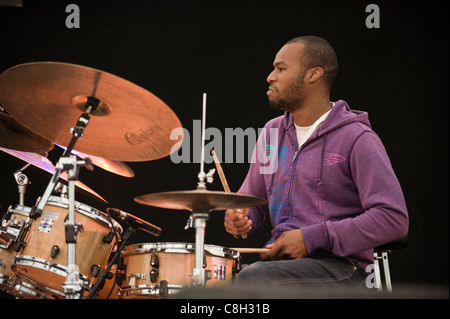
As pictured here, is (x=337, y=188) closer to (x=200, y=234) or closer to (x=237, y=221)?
(x=237, y=221)

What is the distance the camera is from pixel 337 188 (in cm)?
213

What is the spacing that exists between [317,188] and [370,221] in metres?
0.30

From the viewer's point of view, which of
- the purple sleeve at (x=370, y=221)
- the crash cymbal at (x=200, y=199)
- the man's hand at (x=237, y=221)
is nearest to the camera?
the crash cymbal at (x=200, y=199)

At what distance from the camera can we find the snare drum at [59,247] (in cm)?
242

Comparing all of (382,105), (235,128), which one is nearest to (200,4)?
(235,128)

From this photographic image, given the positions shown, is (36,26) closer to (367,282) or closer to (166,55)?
(166,55)

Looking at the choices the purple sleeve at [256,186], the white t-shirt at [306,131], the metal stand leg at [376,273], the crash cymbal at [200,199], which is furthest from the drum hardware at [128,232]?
the metal stand leg at [376,273]

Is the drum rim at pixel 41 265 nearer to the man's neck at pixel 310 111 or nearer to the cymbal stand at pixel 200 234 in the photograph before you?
the cymbal stand at pixel 200 234

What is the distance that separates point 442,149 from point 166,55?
1.83m

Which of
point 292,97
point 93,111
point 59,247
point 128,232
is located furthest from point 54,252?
point 292,97

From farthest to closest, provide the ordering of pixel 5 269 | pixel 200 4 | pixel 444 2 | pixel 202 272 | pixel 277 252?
pixel 200 4 < pixel 444 2 < pixel 5 269 < pixel 277 252 < pixel 202 272

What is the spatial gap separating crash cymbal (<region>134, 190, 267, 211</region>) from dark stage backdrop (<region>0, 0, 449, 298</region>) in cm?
167

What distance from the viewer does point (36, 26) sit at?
3.58m

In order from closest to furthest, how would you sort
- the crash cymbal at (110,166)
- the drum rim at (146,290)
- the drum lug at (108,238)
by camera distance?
the drum rim at (146,290) < the drum lug at (108,238) < the crash cymbal at (110,166)
